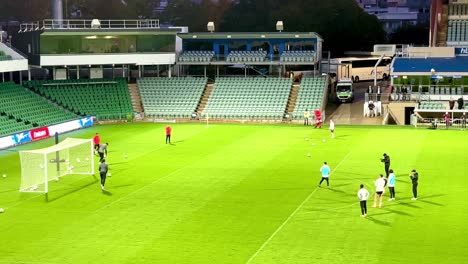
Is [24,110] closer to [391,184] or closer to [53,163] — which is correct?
[53,163]

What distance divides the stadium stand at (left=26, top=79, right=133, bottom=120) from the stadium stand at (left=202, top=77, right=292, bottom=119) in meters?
7.75

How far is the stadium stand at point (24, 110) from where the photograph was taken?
54.3m

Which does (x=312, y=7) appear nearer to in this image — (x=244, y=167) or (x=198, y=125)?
(x=198, y=125)

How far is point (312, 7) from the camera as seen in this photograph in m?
118

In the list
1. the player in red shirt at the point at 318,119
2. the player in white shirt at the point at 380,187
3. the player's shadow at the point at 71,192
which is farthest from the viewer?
the player in red shirt at the point at 318,119

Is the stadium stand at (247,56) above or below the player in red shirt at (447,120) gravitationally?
above

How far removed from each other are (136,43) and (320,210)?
4430 cm

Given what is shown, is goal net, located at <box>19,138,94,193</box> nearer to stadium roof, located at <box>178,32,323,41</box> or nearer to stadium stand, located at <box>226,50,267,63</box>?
stadium stand, located at <box>226,50,267,63</box>

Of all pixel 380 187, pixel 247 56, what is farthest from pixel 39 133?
pixel 380 187

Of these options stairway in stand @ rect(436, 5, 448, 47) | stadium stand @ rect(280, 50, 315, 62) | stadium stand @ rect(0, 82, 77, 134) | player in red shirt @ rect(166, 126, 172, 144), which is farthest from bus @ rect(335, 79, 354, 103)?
stadium stand @ rect(0, 82, 77, 134)

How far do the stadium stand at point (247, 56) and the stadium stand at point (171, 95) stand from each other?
11.9ft

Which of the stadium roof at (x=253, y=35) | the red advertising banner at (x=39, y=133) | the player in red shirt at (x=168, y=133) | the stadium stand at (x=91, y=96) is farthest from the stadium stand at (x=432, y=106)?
the red advertising banner at (x=39, y=133)

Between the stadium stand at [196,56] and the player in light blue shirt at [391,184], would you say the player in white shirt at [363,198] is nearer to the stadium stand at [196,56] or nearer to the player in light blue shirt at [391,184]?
the player in light blue shirt at [391,184]

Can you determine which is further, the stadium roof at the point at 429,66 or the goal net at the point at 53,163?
the stadium roof at the point at 429,66
